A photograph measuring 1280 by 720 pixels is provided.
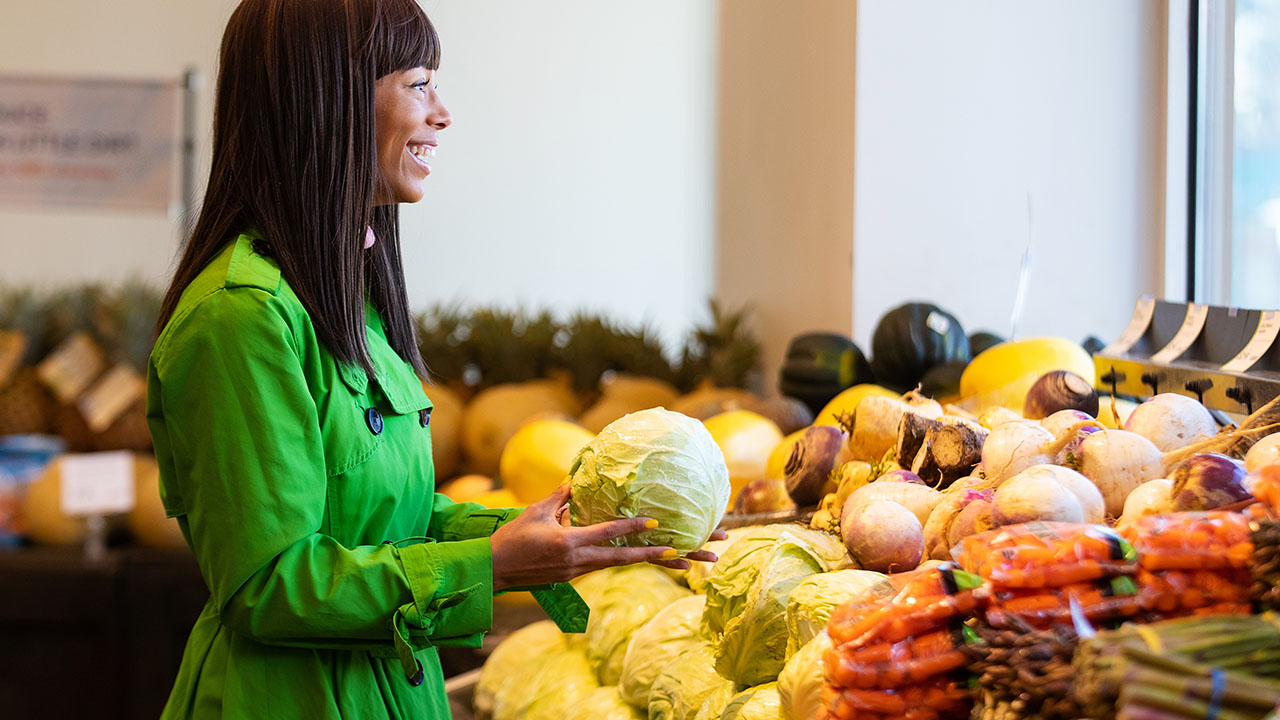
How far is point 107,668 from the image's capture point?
3.72 m

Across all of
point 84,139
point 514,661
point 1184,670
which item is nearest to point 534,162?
point 84,139

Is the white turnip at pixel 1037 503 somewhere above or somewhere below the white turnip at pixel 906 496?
above

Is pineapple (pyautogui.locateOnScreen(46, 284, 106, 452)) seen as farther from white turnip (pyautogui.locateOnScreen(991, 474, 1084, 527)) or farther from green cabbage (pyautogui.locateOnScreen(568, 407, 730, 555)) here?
white turnip (pyautogui.locateOnScreen(991, 474, 1084, 527))

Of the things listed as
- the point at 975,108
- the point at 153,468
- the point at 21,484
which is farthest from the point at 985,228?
the point at 21,484

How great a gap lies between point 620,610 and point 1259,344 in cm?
126

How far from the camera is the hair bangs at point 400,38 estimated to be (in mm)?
1493

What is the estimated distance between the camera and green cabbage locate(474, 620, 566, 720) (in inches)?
92.7

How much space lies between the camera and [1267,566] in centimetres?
98

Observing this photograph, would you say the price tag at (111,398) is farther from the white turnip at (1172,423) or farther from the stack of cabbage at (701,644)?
the white turnip at (1172,423)

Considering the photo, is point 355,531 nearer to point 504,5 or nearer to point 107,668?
point 107,668

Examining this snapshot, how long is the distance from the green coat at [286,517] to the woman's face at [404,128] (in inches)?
9.1

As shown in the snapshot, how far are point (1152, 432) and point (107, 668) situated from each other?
11.8 ft

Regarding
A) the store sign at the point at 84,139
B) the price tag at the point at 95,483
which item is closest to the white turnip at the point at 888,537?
the price tag at the point at 95,483

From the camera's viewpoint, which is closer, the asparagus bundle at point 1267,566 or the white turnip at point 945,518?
the asparagus bundle at point 1267,566
